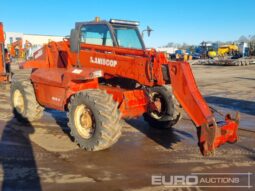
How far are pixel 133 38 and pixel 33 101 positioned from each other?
2.98 meters

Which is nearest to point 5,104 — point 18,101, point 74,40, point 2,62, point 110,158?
point 18,101

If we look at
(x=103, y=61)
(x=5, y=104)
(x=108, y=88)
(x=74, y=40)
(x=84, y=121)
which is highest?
(x=74, y=40)

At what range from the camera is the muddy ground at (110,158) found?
500 centimetres

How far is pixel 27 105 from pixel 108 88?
232 cm

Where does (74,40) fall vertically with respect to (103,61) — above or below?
above

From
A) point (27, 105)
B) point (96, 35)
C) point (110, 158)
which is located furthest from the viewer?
point (27, 105)

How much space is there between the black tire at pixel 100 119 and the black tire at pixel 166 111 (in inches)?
71.5

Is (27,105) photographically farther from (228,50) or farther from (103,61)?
(228,50)

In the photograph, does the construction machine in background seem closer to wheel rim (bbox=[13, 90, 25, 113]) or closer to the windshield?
wheel rim (bbox=[13, 90, 25, 113])

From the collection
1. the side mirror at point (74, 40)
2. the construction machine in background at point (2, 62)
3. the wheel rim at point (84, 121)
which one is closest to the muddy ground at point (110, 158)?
the wheel rim at point (84, 121)

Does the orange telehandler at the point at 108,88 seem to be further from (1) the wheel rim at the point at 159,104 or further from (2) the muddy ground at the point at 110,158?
(2) the muddy ground at the point at 110,158

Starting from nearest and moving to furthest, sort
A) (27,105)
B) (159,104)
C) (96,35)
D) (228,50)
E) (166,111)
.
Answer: (96,35) → (166,111) → (159,104) → (27,105) → (228,50)

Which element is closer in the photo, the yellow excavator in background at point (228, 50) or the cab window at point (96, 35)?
the cab window at point (96, 35)

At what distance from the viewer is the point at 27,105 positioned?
8367 mm
